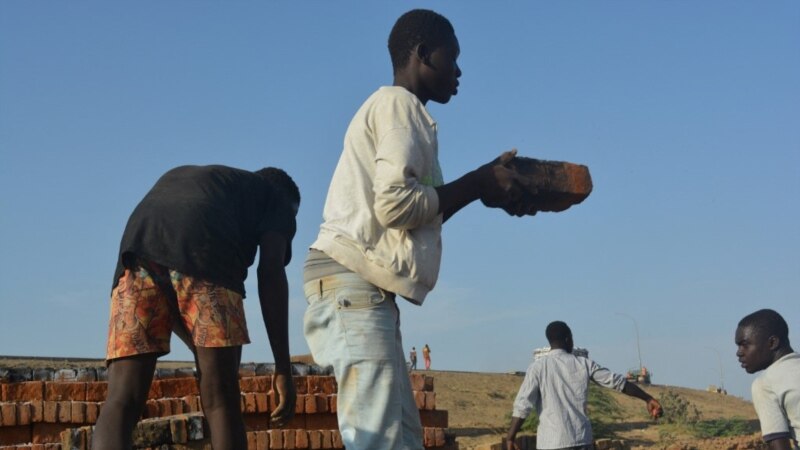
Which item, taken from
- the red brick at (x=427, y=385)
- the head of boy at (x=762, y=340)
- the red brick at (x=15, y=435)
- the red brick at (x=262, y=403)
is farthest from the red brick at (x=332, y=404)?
the head of boy at (x=762, y=340)

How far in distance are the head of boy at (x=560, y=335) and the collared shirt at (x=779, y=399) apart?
2.61 meters

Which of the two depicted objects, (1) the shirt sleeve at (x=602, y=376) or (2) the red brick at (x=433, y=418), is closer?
(2) the red brick at (x=433, y=418)

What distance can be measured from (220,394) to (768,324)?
2956 mm

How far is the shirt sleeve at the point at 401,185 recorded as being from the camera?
3295 mm

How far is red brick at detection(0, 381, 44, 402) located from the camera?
6.81 m

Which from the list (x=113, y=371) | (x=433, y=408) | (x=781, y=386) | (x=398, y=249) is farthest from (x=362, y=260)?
(x=433, y=408)

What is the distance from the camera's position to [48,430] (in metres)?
6.48

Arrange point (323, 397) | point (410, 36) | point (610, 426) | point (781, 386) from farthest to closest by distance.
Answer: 1. point (610, 426)
2. point (323, 397)
3. point (781, 386)
4. point (410, 36)

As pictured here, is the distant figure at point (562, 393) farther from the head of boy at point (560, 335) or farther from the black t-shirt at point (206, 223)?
the black t-shirt at point (206, 223)

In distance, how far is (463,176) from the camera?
3.52 metres

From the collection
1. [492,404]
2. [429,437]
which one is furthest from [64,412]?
[492,404]

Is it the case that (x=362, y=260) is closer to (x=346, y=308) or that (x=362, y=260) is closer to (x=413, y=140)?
(x=346, y=308)

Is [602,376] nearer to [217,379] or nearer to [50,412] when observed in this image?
[50,412]

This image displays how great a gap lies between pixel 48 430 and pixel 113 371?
2356 millimetres
